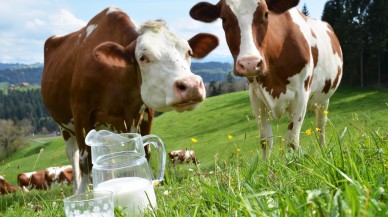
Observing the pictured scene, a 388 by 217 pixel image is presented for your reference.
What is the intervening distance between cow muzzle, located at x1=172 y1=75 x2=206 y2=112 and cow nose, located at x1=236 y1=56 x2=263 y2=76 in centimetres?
71

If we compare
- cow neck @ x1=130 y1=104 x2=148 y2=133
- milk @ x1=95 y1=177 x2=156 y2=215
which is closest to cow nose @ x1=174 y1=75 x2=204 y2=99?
cow neck @ x1=130 y1=104 x2=148 y2=133

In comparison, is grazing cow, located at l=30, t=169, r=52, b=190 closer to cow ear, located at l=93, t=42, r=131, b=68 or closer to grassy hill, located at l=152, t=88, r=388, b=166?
grassy hill, located at l=152, t=88, r=388, b=166

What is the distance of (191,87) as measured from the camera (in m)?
3.89

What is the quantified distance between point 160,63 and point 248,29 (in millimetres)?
1132

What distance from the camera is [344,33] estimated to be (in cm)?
4022

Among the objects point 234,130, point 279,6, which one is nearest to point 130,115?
point 279,6

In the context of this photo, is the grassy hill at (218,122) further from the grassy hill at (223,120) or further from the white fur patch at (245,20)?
the white fur patch at (245,20)

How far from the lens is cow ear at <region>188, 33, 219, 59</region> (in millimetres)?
5242

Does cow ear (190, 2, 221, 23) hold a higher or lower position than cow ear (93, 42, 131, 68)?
higher

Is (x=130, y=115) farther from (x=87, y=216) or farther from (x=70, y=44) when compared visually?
(x=87, y=216)

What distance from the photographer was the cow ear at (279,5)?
5.20 m

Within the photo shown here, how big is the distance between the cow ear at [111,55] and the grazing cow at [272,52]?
3.93 ft

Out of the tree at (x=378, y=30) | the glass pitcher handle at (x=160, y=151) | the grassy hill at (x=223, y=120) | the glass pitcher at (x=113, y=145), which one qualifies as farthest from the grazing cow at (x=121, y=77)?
the tree at (x=378, y=30)

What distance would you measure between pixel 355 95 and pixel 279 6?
1175 inches
